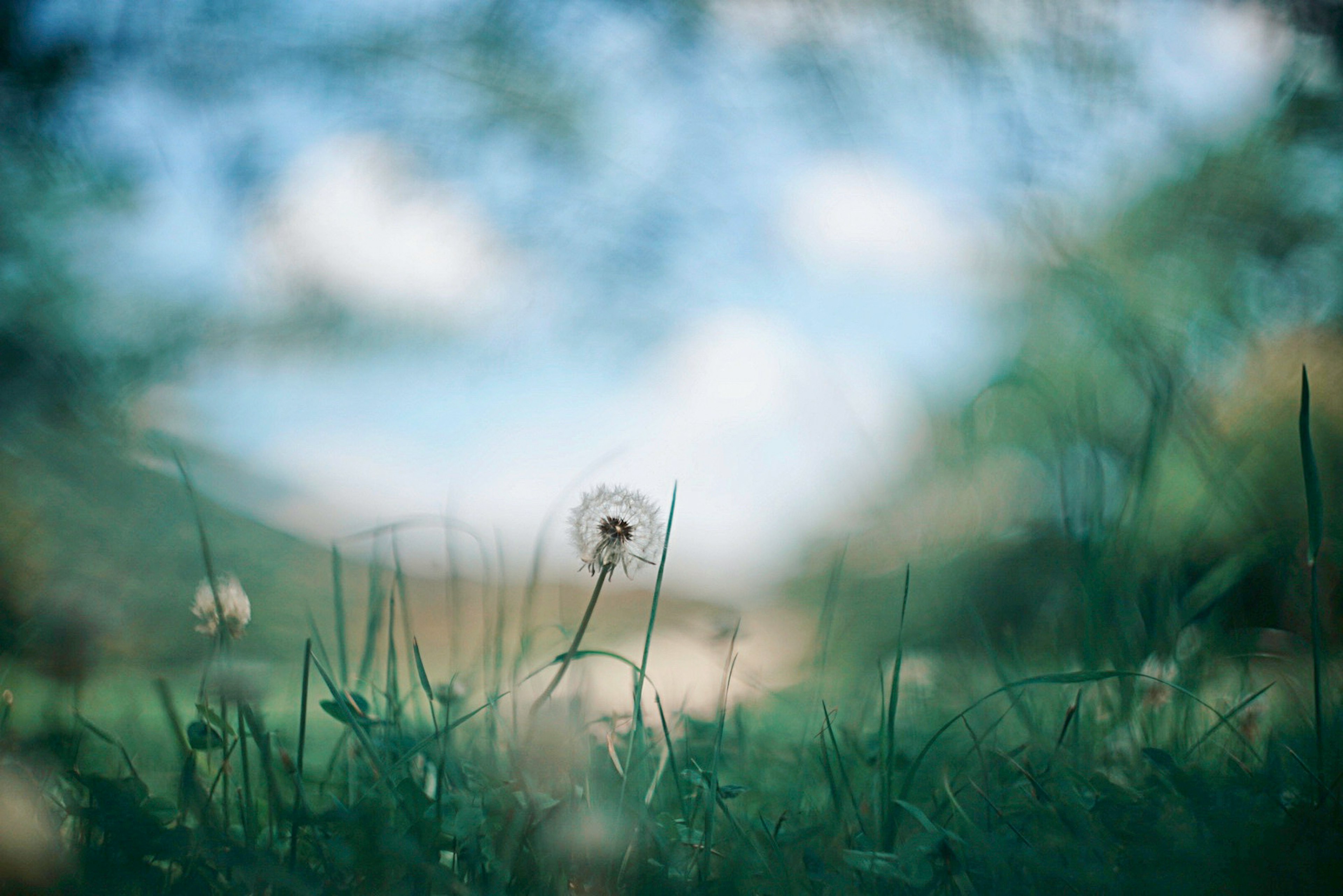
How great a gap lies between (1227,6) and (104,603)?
1956mm

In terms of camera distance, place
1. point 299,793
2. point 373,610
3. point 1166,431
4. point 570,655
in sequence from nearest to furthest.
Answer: point 299,793 → point 570,655 → point 373,610 → point 1166,431

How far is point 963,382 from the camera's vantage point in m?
1.39

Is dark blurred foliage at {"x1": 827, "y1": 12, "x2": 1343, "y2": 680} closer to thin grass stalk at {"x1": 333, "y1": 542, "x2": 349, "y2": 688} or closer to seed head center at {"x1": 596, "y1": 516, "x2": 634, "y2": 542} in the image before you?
seed head center at {"x1": 596, "y1": 516, "x2": 634, "y2": 542}

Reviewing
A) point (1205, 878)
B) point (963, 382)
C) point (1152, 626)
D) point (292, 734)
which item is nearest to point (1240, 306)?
point (963, 382)

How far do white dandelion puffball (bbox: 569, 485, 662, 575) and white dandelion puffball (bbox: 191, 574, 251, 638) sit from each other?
305 mm

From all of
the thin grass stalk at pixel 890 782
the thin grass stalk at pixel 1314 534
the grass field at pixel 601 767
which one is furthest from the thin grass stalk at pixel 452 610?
the thin grass stalk at pixel 1314 534

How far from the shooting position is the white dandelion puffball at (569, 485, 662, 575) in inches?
29.0

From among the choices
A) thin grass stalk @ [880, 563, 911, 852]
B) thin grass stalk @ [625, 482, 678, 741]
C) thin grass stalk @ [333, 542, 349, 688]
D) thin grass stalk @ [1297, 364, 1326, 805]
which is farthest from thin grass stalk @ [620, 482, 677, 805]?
thin grass stalk @ [1297, 364, 1326, 805]

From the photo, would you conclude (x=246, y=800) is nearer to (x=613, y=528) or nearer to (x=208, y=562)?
(x=208, y=562)

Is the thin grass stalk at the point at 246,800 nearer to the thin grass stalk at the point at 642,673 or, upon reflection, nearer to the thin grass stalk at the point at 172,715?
the thin grass stalk at the point at 172,715

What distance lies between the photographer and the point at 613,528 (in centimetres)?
75

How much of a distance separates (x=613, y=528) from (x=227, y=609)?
357 millimetres

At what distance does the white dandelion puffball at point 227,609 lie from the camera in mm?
680

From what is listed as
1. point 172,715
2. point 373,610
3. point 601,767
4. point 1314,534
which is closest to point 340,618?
point 373,610
